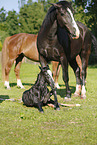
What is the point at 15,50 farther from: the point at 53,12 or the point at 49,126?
the point at 49,126

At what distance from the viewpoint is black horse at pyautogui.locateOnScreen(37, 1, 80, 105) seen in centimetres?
645

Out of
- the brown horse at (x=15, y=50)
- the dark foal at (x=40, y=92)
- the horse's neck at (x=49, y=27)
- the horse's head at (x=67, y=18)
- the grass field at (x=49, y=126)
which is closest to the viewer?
the grass field at (x=49, y=126)

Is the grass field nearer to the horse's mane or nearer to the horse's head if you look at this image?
the horse's head

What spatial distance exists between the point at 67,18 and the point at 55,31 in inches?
24.5

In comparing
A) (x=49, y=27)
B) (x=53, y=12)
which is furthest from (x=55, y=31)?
(x=53, y=12)

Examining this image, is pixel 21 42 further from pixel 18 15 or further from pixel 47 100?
pixel 18 15

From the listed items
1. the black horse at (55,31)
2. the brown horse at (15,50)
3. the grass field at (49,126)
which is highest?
the black horse at (55,31)

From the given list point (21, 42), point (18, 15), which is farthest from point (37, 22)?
point (21, 42)

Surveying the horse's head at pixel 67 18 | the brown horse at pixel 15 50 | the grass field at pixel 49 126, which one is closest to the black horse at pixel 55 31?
the horse's head at pixel 67 18

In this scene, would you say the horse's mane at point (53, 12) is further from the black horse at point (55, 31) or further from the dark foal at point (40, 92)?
the dark foal at point (40, 92)

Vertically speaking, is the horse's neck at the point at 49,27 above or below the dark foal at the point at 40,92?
above

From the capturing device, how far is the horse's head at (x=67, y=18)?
6.42 metres

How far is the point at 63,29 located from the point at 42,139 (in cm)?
403

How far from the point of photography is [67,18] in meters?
6.43
